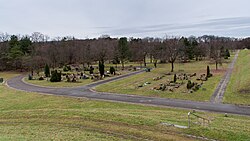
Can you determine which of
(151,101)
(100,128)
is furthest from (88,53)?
(100,128)

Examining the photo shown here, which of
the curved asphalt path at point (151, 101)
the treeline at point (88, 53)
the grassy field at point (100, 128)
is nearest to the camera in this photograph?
the grassy field at point (100, 128)

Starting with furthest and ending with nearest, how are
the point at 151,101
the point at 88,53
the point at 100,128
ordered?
the point at 88,53 < the point at 151,101 < the point at 100,128

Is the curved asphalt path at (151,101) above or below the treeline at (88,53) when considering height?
below

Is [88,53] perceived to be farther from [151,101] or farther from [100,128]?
[100,128]

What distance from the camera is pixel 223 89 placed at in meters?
29.0

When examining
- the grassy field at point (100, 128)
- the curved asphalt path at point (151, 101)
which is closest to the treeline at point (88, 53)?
the curved asphalt path at point (151, 101)

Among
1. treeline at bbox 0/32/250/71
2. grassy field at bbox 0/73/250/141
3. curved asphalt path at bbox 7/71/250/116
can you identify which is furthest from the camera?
treeline at bbox 0/32/250/71

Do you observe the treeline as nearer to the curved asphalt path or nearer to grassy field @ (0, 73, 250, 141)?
the curved asphalt path

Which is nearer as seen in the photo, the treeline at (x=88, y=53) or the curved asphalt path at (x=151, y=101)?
the curved asphalt path at (x=151, y=101)

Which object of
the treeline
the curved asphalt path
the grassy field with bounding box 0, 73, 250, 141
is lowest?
the curved asphalt path

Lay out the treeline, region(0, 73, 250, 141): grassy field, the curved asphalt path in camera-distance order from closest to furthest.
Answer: region(0, 73, 250, 141): grassy field, the curved asphalt path, the treeline

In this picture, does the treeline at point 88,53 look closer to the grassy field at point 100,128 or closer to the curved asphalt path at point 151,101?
the curved asphalt path at point 151,101

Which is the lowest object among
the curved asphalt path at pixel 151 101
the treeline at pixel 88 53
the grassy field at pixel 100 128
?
the curved asphalt path at pixel 151 101

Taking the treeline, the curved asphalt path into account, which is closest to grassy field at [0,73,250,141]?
the curved asphalt path
